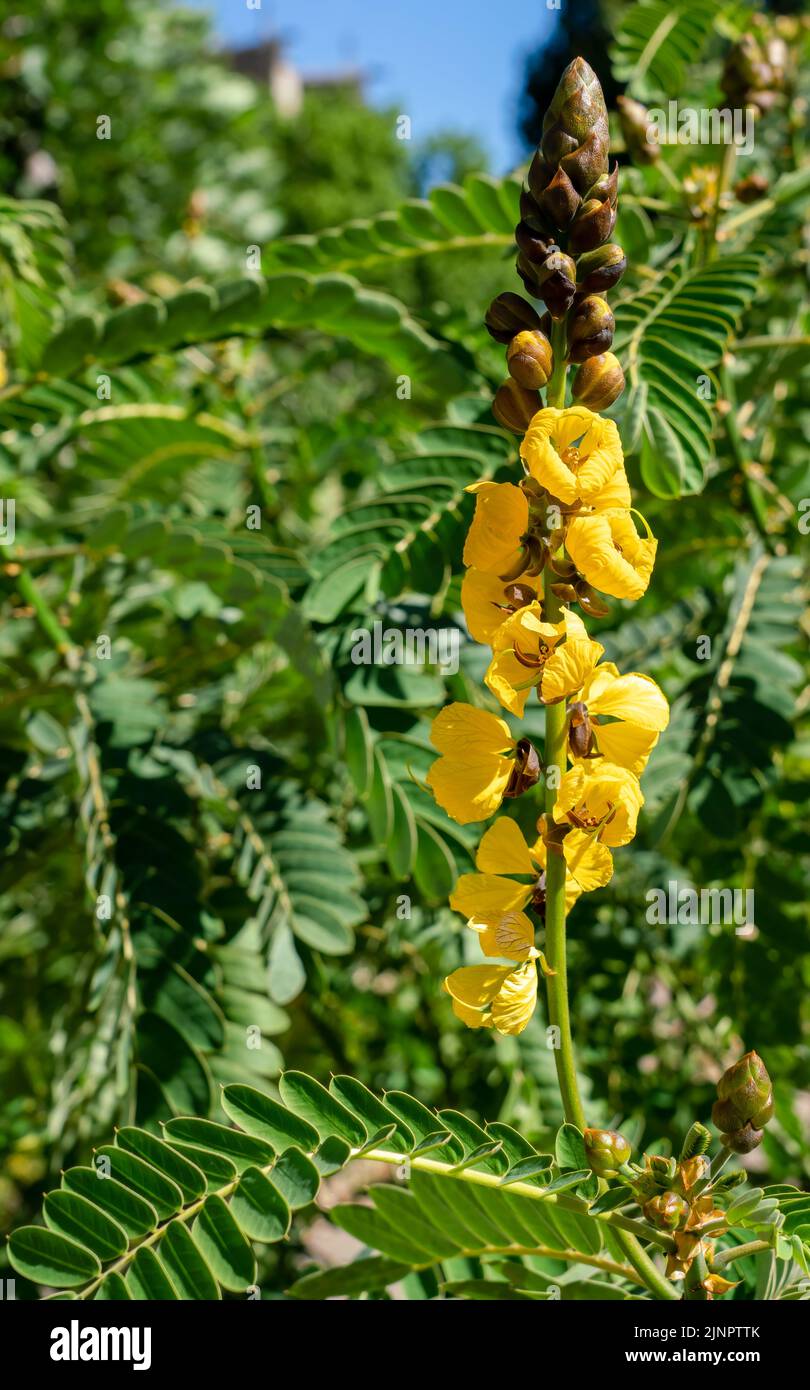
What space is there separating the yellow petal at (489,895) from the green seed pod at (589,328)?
0.38 meters

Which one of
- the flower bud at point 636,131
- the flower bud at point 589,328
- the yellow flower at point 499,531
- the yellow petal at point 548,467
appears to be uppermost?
the flower bud at point 636,131

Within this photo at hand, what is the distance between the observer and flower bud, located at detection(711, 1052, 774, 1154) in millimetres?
885

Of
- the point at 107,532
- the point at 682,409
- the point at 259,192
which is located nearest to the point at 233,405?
the point at 107,532

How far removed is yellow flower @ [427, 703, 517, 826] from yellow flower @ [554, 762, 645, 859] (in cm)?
5

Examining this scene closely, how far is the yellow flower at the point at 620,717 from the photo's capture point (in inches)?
32.9

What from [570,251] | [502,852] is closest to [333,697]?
[502,852]

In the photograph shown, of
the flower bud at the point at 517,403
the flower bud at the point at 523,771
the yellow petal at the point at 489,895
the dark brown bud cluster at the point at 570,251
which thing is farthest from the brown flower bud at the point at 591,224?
the yellow petal at the point at 489,895

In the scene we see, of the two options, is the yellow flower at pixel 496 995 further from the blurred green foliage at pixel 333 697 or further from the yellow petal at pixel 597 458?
the blurred green foliage at pixel 333 697

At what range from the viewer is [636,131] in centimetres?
161

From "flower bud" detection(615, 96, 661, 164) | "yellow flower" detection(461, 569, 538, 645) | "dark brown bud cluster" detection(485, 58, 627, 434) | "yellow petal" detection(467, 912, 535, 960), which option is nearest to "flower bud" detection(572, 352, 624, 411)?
"dark brown bud cluster" detection(485, 58, 627, 434)

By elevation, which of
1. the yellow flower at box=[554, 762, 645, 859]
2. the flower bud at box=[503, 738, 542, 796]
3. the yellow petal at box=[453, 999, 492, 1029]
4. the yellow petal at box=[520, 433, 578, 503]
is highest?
the yellow petal at box=[520, 433, 578, 503]

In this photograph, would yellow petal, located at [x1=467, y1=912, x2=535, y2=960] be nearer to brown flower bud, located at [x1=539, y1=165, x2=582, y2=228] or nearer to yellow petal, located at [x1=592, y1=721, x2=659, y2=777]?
yellow petal, located at [x1=592, y1=721, x2=659, y2=777]

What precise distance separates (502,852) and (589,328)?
1.24ft
